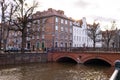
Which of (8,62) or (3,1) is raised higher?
(3,1)

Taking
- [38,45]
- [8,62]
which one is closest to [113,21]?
[38,45]

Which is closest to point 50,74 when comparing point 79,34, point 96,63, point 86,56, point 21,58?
point 21,58

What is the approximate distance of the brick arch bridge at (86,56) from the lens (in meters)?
36.7

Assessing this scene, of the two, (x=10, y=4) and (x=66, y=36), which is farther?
(x=66, y=36)

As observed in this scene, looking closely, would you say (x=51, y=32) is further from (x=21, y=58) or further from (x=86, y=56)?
(x=21, y=58)

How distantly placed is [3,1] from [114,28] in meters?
37.4

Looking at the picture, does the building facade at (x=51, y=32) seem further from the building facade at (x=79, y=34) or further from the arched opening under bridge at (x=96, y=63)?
the arched opening under bridge at (x=96, y=63)

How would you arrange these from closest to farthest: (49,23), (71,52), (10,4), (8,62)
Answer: (8,62)
(10,4)
(71,52)
(49,23)

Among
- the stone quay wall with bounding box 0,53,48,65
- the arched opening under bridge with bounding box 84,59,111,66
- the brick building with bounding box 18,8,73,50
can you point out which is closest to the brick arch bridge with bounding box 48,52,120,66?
the arched opening under bridge with bounding box 84,59,111,66

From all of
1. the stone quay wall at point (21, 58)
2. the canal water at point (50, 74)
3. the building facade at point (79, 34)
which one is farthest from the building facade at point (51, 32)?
the canal water at point (50, 74)

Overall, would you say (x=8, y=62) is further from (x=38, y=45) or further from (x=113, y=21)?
(x=113, y=21)

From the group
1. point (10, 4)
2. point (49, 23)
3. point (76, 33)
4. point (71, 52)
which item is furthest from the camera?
point (76, 33)

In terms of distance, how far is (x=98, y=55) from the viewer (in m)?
38.6

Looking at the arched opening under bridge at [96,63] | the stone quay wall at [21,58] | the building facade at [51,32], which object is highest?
the building facade at [51,32]
